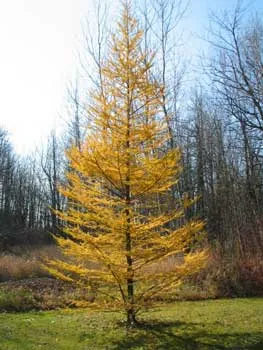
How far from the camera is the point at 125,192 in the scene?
7941mm

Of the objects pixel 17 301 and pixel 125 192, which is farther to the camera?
pixel 17 301

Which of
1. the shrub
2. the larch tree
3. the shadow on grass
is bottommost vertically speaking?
the shadow on grass

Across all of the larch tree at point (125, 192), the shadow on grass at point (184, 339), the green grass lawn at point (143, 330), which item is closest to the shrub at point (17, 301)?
the green grass lawn at point (143, 330)

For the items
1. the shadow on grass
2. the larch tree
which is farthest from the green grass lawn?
the larch tree

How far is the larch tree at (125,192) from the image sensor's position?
7410mm

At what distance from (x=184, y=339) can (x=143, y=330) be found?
3.09ft

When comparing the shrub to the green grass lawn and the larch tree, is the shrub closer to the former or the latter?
the green grass lawn

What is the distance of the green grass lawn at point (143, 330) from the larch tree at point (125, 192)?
63cm

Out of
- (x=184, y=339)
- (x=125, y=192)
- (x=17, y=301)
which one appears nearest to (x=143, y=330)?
(x=184, y=339)

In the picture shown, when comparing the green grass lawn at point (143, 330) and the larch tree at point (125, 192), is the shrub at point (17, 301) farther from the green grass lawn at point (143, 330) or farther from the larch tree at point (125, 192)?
the larch tree at point (125, 192)

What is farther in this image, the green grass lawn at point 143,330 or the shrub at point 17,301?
the shrub at point 17,301

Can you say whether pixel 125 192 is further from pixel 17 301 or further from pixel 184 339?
pixel 17 301

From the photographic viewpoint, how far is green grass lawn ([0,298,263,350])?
644 centimetres

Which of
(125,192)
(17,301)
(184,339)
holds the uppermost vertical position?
(125,192)
